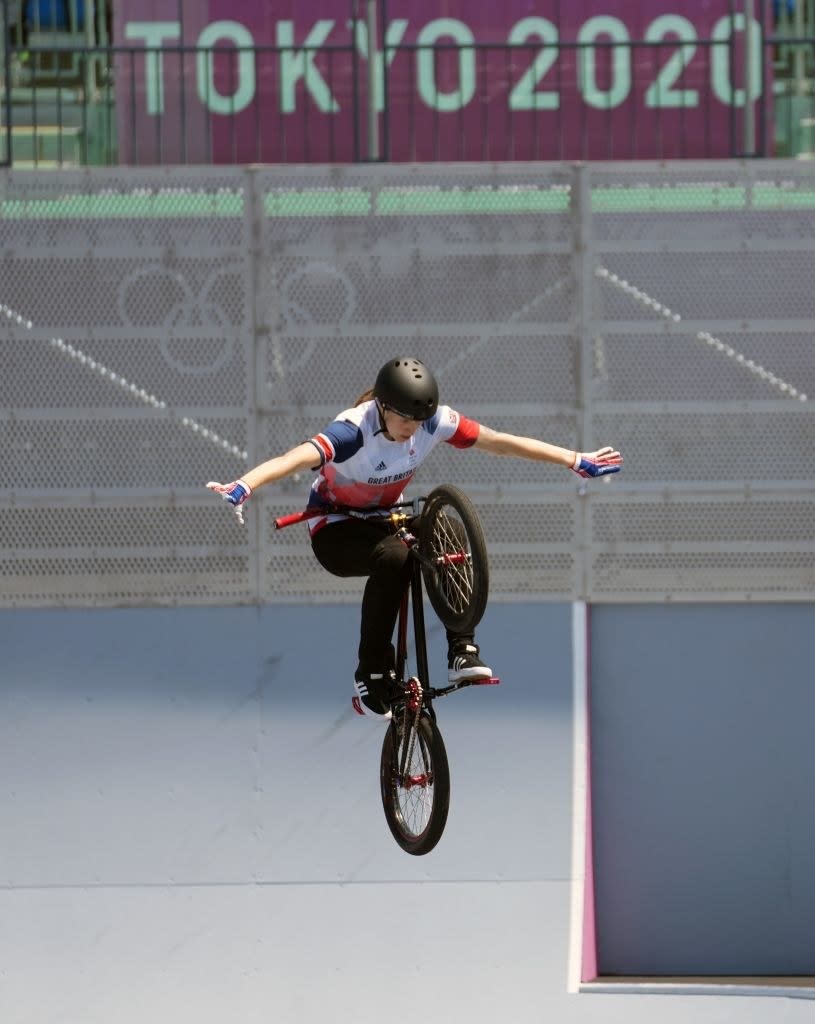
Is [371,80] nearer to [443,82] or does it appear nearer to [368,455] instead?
[443,82]

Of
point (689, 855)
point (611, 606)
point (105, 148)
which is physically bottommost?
point (689, 855)

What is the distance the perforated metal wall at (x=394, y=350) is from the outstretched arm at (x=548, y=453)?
4023 mm

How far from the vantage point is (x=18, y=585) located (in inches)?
475

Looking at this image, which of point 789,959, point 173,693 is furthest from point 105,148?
point 789,959

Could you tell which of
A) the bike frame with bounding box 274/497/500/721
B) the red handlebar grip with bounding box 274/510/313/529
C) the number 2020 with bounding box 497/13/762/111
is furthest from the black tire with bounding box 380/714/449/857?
the number 2020 with bounding box 497/13/762/111

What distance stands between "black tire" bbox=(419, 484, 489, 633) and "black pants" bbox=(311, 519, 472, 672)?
0.19 meters

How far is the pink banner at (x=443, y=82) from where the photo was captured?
571 inches

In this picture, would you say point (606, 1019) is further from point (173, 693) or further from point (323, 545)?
point (323, 545)

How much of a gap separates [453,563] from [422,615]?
37cm

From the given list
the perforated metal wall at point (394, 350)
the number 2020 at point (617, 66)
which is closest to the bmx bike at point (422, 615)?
the perforated metal wall at point (394, 350)

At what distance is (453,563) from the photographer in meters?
7.23

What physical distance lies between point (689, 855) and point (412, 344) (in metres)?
4.04

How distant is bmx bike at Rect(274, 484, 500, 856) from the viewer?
7.11 metres

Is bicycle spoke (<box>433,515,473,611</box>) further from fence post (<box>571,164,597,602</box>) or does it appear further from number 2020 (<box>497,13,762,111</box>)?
number 2020 (<box>497,13,762,111</box>)
